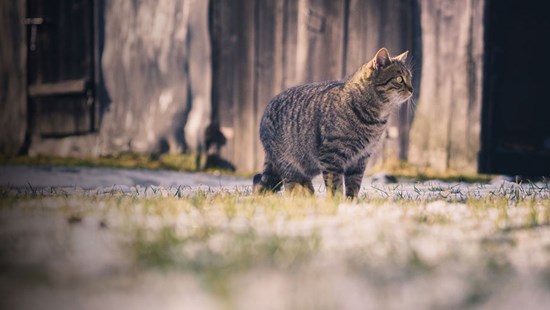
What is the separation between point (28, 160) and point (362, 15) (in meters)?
4.53

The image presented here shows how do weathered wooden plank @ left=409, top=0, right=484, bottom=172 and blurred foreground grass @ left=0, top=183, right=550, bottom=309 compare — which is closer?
blurred foreground grass @ left=0, top=183, right=550, bottom=309

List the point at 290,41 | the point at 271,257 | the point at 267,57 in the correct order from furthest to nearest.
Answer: the point at 267,57 < the point at 290,41 < the point at 271,257

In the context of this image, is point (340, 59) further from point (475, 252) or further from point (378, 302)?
point (378, 302)

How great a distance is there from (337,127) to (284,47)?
117 inches

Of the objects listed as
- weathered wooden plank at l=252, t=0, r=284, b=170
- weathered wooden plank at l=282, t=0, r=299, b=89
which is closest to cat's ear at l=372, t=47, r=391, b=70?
weathered wooden plank at l=282, t=0, r=299, b=89

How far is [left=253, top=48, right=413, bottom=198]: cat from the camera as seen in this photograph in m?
3.86

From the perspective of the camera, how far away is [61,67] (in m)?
8.12

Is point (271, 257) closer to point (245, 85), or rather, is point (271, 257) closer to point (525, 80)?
point (245, 85)

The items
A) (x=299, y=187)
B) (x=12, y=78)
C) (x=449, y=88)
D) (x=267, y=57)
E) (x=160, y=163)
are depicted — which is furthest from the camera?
(x=12, y=78)

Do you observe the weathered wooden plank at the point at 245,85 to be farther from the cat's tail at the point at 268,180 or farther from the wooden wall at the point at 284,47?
the cat's tail at the point at 268,180

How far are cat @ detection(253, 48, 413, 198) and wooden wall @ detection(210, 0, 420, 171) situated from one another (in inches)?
76.5

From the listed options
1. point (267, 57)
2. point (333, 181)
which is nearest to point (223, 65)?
point (267, 57)

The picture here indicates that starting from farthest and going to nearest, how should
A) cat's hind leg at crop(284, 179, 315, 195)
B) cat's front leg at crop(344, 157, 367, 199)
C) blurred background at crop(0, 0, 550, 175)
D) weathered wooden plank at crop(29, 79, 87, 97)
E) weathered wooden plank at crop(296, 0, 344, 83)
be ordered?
weathered wooden plank at crop(29, 79, 87, 97), weathered wooden plank at crop(296, 0, 344, 83), blurred background at crop(0, 0, 550, 175), cat's hind leg at crop(284, 179, 315, 195), cat's front leg at crop(344, 157, 367, 199)

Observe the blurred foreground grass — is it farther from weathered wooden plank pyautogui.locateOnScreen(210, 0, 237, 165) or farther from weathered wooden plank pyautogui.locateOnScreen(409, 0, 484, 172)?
weathered wooden plank pyautogui.locateOnScreen(210, 0, 237, 165)
